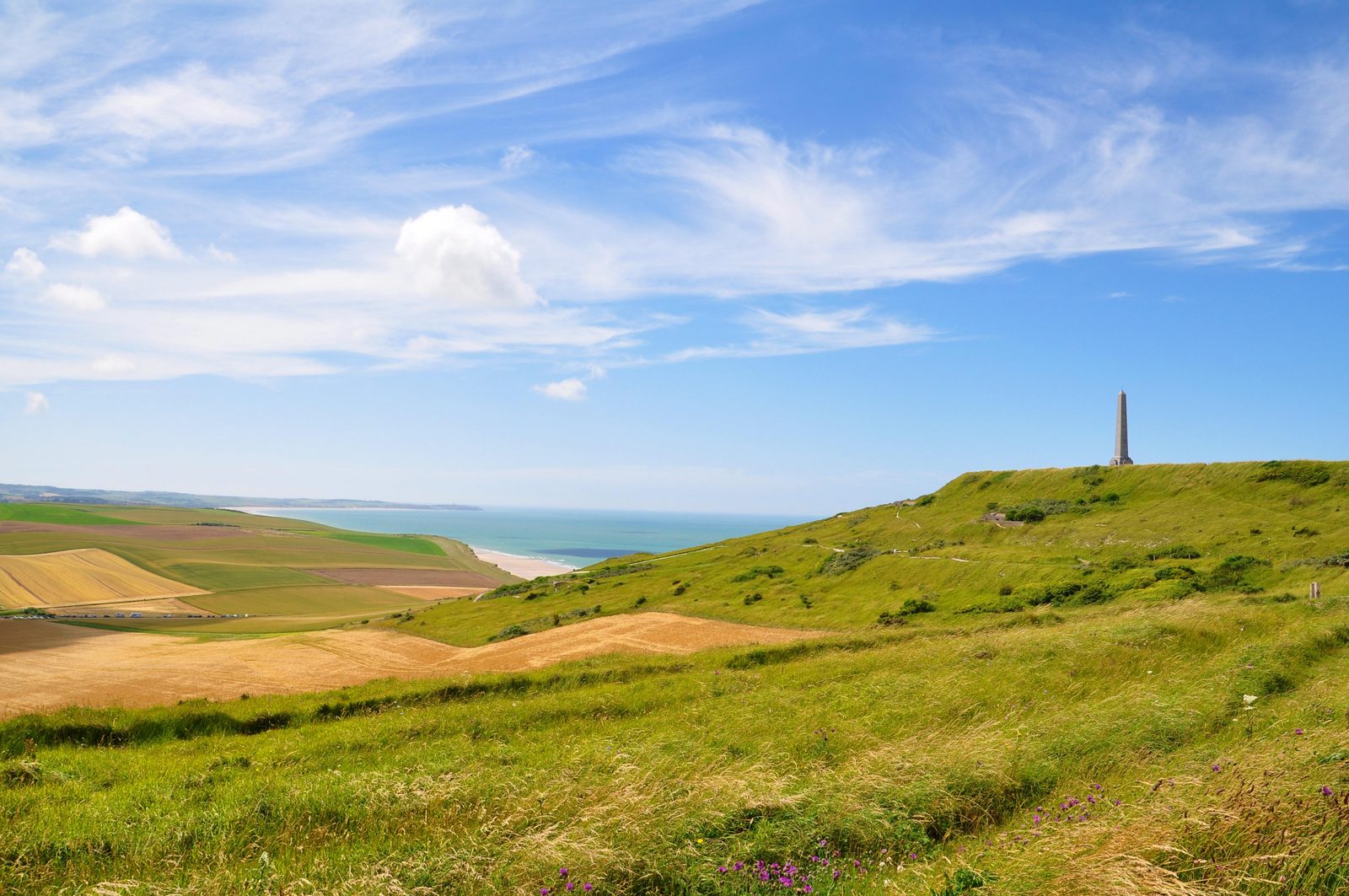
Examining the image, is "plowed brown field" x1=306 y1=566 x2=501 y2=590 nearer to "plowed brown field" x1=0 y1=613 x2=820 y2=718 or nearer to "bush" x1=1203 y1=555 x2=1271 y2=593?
"plowed brown field" x1=0 y1=613 x2=820 y2=718

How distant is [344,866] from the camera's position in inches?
343

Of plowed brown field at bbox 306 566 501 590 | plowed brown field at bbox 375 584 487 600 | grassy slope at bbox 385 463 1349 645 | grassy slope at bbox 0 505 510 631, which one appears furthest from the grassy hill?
plowed brown field at bbox 306 566 501 590

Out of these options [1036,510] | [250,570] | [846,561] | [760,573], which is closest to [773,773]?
[846,561]

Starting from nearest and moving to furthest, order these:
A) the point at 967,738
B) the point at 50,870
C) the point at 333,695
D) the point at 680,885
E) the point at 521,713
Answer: the point at 680,885 → the point at 50,870 → the point at 967,738 → the point at 521,713 → the point at 333,695

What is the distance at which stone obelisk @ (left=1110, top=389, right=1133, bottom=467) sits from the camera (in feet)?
288

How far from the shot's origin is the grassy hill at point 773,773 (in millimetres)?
7805

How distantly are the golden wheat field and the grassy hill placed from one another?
339 feet

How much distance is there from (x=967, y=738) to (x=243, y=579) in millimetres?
149202

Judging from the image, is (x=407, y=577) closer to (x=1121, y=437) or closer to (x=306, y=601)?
(x=306, y=601)

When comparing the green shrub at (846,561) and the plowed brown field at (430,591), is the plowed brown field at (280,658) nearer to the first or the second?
the green shrub at (846,561)

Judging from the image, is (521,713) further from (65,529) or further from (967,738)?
(65,529)

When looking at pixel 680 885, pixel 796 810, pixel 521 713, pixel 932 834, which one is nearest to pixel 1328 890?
pixel 932 834

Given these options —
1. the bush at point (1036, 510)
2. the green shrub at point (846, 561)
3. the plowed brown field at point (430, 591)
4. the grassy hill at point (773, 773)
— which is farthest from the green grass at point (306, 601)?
the grassy hill at point (773, 773)

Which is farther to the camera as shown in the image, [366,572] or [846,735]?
[366,572]
